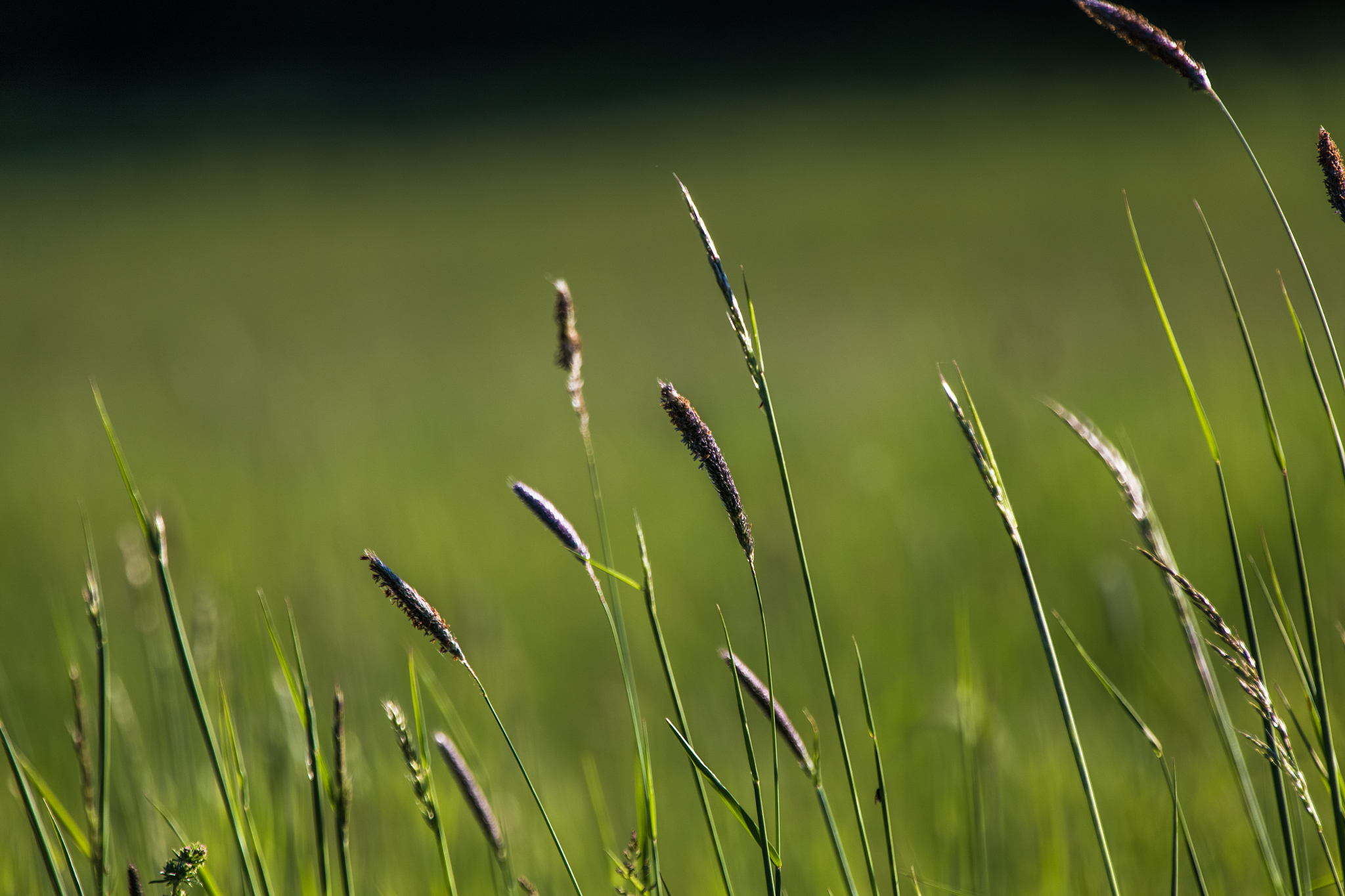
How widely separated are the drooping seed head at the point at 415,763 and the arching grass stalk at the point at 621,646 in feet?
0.49

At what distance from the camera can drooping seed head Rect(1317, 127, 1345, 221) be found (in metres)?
0.65

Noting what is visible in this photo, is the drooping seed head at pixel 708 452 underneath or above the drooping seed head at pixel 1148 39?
underneath

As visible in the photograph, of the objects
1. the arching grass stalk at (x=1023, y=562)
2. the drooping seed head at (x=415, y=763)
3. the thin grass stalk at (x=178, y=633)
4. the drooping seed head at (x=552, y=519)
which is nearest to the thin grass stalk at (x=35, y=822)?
the thin grass stalk at (x=178, y=633)

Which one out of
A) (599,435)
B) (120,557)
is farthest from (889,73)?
(120,557)

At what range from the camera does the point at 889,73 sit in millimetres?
15422

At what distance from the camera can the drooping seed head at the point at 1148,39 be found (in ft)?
2.10

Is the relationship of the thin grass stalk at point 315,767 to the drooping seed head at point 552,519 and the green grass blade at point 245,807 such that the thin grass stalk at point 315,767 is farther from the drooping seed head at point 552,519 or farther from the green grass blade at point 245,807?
the drooping seed head at point 552,519

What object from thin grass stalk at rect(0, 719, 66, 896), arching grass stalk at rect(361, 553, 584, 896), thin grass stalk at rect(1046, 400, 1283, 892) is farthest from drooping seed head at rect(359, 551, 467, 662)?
thin grass stalk at rect(1046, 400, 1283, 892)

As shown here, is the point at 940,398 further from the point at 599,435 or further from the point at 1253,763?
the point at 1253,763

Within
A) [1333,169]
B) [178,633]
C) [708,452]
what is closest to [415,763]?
[178,633]

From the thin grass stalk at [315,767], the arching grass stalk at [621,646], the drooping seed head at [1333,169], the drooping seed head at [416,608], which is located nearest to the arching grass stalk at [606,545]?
the arching grass stalk at [621,646]

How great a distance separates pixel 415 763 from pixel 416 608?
106 mm

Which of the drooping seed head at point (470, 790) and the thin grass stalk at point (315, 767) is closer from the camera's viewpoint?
the thin grass stalk at point (315, 767)

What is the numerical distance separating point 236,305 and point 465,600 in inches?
336
